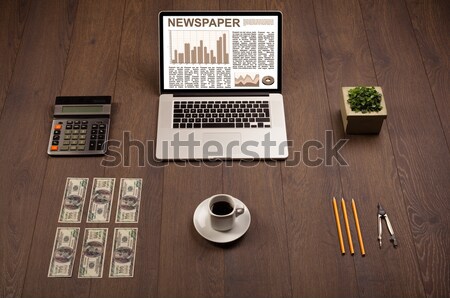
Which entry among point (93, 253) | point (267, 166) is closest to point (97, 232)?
point (93, 253)

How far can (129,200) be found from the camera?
1354 mm

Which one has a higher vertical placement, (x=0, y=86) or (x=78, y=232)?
(x=0, y=86)

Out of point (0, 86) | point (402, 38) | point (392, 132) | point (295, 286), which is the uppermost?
point (402, 38)

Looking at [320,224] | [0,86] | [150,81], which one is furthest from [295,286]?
[0,86]

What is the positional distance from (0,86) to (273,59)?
87cm

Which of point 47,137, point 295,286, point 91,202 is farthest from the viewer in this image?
point 47,137

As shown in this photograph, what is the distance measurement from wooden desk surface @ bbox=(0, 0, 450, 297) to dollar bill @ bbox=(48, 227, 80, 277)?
0.7 inches

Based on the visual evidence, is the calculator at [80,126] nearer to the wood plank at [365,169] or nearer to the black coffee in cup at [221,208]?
the black coffee in cup at [221,208]

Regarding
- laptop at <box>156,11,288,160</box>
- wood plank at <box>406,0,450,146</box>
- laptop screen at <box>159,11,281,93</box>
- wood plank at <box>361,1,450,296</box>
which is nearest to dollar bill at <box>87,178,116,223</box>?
laptop at <box>156,11,288,160</box>

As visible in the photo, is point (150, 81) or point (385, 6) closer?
point (150, 81)

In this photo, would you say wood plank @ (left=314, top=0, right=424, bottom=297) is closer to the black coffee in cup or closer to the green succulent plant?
the green succulent plant

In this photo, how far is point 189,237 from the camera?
129 cm

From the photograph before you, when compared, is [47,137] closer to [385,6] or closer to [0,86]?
[0,86]

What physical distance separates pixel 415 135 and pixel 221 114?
0.58 meters
